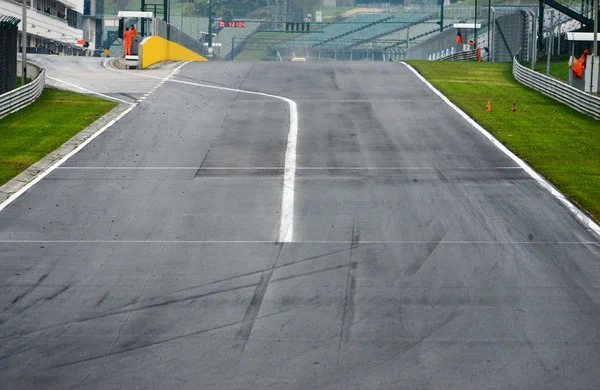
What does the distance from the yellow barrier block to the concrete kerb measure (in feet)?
53.8

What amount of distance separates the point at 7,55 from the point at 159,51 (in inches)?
726

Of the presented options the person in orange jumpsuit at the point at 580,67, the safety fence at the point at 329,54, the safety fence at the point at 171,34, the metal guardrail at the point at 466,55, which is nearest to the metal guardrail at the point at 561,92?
the person in orange jumpsuit at the point at 580,67

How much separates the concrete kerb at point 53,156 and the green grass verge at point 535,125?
12176 millimetres

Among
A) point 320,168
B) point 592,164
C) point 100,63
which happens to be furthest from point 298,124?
point 100,63

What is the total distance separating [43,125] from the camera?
32.5 metres

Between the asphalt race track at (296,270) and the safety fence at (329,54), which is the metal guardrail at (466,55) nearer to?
the asphalt race track at (296,270)

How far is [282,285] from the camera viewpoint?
14.9 metres

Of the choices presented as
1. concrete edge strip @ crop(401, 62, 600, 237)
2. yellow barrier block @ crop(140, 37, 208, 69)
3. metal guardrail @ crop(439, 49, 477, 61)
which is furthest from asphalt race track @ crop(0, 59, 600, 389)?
metal guardrail @ crop(439, 49, 477, 61)

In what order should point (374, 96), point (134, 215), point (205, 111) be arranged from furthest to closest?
1. point (374, 96)
2. point (205, 111)
3. point (134, 215)

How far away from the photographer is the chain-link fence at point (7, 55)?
122 ft

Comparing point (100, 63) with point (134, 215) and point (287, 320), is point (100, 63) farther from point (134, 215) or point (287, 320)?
point (287, 320)

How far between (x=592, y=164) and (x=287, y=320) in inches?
616

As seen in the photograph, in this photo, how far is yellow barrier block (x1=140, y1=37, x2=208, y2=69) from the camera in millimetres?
52469

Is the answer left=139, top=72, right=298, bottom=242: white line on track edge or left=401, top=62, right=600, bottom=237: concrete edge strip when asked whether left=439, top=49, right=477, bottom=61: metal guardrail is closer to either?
left=401, top=62, right=600, bottom=237: concrete edge strip
